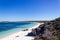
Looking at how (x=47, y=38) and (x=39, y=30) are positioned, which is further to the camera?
(x=39, y=30)

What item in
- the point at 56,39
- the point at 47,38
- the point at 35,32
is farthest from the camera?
the point at 35,32

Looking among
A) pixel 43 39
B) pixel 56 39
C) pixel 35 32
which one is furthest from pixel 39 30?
pixel 56 39

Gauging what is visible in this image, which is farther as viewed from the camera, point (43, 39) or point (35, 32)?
point (35, 32)

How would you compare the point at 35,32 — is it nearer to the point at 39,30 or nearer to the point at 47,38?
the point at 39,30

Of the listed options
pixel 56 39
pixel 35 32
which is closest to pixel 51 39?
pixel 56 39

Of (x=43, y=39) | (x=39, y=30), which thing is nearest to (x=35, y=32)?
(x=39, y=30)

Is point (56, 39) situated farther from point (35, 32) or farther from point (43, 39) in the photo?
point (35, 32)

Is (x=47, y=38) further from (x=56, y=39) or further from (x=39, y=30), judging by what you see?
(x=39, y=30)

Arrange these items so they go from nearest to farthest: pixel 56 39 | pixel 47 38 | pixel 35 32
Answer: pixel 56 39 < pixel 47 38 < pixel 35 32
